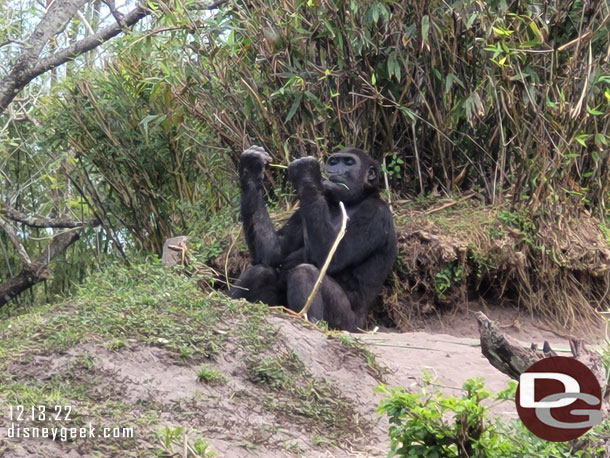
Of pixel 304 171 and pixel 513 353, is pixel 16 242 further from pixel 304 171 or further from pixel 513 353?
pixel 513 353

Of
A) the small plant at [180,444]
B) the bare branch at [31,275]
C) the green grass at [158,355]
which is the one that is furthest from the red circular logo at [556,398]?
the bare branch at [31,275]

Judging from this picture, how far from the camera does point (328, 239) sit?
272 inches

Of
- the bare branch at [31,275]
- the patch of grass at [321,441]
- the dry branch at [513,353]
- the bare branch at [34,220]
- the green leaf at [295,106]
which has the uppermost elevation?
the green leaf at [295,106]

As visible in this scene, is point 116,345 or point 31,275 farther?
point 31,275

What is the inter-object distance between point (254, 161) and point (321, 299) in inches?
43.9

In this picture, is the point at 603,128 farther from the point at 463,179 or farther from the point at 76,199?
the point at 76,199

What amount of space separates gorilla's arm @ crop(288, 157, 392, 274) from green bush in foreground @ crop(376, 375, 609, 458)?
10.3ft

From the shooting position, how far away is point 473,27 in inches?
284

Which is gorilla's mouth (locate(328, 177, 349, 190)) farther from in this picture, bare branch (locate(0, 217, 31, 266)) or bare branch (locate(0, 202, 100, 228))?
bare branch (locate(0, 217, 31, 266))

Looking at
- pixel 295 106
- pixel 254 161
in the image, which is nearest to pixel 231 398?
pixel 254 161

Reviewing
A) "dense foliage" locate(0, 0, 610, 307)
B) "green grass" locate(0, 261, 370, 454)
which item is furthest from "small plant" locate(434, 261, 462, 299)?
"green grass" locate(0, 261, 370, 454)

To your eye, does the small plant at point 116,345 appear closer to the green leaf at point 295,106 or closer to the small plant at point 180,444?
the small plant at point 180,444

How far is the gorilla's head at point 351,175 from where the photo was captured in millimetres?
7168

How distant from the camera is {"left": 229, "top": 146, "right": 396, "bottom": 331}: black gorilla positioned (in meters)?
6.91
